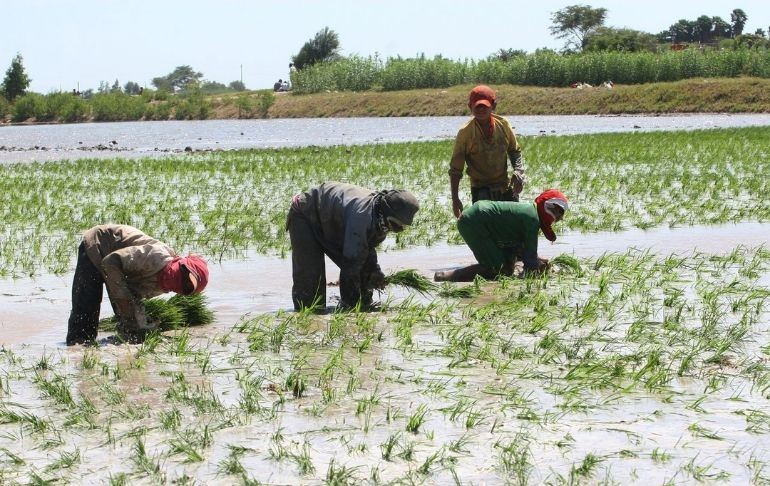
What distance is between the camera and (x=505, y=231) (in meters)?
8.22

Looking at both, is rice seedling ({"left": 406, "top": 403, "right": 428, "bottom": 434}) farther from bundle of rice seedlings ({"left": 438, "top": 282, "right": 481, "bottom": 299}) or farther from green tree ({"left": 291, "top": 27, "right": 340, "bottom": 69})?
green tree ({"left": 291, "top": 27, "right": 340, "bottom": 69})

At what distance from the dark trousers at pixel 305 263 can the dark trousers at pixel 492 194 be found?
6.50ft

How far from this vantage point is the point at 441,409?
4.80m

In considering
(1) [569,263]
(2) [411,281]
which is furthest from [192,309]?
(1) [569,263]

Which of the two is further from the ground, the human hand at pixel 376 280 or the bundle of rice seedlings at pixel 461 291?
the human hand at pixel 376 280

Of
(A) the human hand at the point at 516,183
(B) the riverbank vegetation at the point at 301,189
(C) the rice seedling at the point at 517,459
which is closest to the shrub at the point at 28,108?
(B) the riverbank vegetation at the point at 301,189

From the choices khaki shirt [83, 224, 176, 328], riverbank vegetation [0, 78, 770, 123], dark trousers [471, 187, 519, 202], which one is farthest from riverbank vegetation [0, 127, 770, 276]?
riverbank vegetation [0, 78, 770, 123]

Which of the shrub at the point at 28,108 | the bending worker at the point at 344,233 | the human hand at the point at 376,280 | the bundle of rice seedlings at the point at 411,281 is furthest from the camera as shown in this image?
the shrub at the point at 28,108

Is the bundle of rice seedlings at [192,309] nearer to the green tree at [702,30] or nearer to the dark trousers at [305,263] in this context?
the dark trousers at [305,263]

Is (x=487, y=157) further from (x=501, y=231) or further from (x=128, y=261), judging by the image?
(x=128, y=261)

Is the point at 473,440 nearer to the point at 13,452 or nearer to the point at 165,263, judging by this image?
the point at 13,452

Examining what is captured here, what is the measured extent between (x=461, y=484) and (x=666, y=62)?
5403 centimetres

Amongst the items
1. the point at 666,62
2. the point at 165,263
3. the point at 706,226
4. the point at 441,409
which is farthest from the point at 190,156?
the point at 666,62

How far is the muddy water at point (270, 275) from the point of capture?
717cm
